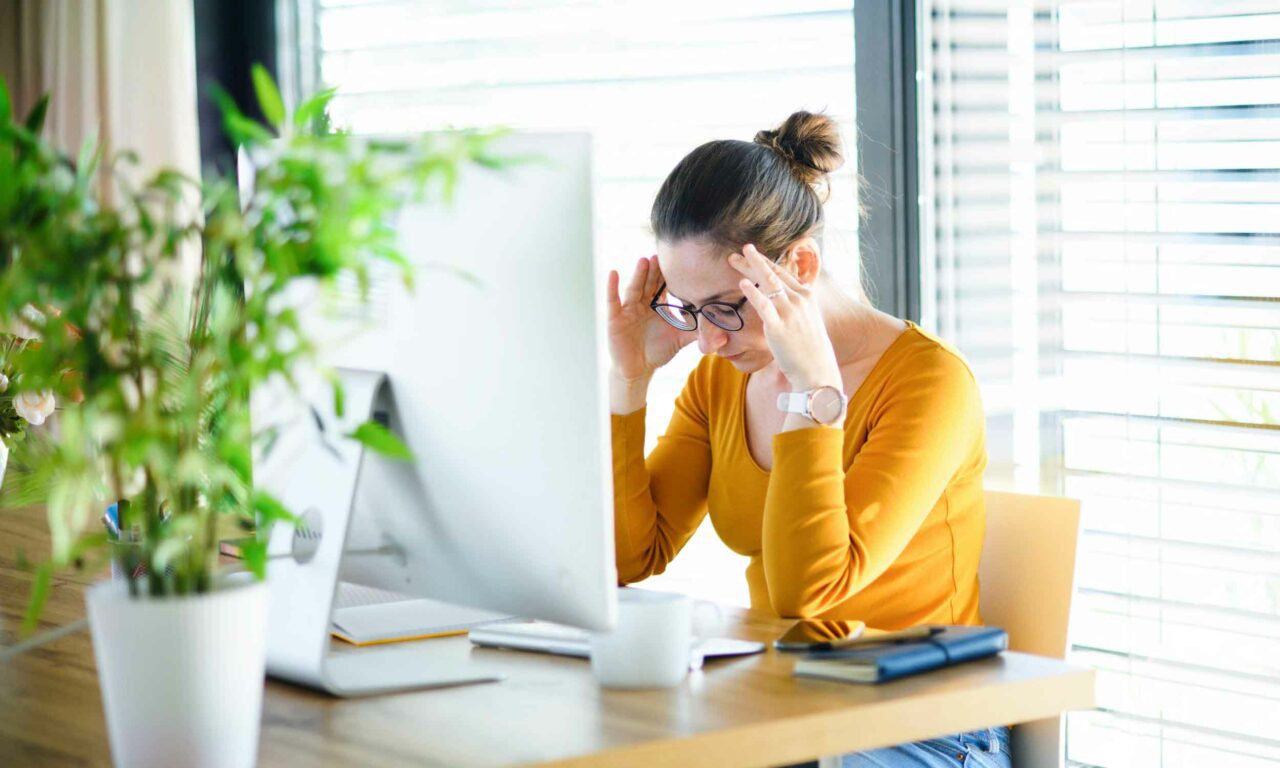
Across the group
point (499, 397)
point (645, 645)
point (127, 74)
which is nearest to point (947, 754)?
point (645, 645)

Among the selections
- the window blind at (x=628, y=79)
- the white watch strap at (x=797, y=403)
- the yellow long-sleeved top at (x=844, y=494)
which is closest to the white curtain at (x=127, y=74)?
the window blind at (x=628, y=79)

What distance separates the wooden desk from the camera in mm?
1062

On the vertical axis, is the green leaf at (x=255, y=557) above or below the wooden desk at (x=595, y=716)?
above

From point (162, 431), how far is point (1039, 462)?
1681 mm

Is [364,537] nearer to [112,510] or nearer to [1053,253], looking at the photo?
[112,510]

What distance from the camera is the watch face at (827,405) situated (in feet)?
5.24

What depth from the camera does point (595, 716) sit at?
1133 mm

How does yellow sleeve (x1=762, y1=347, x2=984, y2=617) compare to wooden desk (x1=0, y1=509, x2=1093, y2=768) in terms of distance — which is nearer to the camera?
wooden desk (x1=0, y1=509, x2=1093, y2=768)

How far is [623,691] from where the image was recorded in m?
1.20

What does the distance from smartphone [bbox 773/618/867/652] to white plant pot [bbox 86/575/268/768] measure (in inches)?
20.8

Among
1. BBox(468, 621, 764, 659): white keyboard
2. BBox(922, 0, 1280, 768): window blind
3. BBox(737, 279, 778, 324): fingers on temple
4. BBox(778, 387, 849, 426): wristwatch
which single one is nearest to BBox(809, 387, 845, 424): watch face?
BBox(778, 387, 849, 426): wristwatch

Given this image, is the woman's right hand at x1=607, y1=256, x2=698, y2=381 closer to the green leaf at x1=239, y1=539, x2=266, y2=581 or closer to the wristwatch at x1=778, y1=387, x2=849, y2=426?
the wristwatch at x1=778, y1=387, x2=849, y2=426

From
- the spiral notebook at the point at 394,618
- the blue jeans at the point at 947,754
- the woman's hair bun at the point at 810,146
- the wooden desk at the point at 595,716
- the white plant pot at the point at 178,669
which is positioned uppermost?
the woman's hair bun at the point at 810,146

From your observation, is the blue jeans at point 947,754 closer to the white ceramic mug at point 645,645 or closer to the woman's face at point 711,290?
the white ceramic mug at point 645,645
